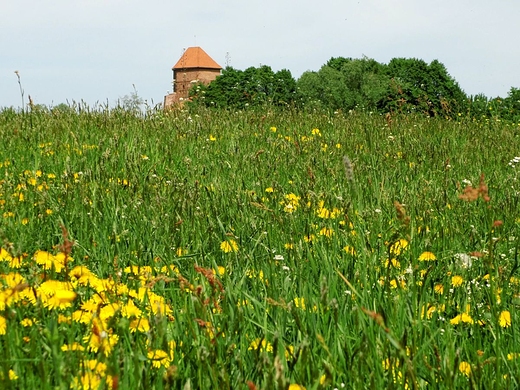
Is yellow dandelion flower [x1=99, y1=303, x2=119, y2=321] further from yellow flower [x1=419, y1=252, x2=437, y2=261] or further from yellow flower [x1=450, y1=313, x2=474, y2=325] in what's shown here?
yellow flower [x1=419, y1=252, x2=437, y2=261]

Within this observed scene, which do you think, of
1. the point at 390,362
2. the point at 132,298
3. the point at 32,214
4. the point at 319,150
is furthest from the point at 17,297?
Answer: the point at 319,150

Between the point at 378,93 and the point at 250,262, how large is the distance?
14170 mm

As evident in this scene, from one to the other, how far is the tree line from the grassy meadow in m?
4.67

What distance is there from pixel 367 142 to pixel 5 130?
148 inches

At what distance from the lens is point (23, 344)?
5.57ft

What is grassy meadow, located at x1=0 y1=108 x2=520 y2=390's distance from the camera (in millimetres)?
1509

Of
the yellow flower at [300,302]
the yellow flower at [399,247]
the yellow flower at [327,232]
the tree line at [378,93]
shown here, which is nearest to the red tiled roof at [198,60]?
the tree line at [378,93]

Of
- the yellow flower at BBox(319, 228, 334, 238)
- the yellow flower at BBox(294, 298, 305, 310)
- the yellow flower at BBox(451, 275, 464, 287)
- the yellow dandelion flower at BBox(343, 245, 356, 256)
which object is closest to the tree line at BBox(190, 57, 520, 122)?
the yellow flower at BBox(319, 228, 334, 238)

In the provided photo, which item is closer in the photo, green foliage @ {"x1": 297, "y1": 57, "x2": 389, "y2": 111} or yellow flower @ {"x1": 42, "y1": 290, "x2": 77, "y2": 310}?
yellow flower @ {"x1": 42, "y1": 290, "x2": 77, "y2": 310}

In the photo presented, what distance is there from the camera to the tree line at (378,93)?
40.1ft

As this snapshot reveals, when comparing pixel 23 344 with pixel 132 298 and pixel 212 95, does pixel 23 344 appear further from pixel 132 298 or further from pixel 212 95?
pixel 212 95

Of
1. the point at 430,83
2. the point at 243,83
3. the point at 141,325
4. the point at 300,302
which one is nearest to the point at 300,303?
the point at 300,302

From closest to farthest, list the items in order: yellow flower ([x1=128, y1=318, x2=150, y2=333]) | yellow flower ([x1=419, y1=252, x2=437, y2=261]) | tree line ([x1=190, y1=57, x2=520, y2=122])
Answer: yellow flower ([x1=128, y1=318, x2=150, y2=333])
yellow flower ([x1=419, y1=252, x2=437, y2=261])
tree line ([x1=190, y1=57, x2=520, y2=122])

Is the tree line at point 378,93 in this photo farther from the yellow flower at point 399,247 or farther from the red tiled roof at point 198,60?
the red tiled roof at point 198,60
